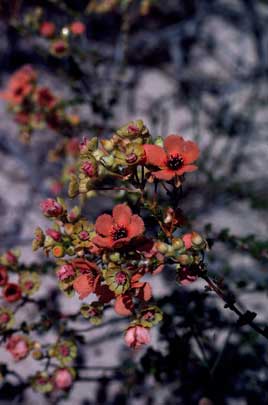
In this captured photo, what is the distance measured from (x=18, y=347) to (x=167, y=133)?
181 centimetres

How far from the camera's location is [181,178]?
122 centimetres

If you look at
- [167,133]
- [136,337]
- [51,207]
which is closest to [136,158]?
[51,207]

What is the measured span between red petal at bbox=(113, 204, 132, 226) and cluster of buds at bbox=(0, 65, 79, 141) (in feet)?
3.99

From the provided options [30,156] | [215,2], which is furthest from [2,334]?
[215,2]

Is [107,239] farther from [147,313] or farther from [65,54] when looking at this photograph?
[65,54]

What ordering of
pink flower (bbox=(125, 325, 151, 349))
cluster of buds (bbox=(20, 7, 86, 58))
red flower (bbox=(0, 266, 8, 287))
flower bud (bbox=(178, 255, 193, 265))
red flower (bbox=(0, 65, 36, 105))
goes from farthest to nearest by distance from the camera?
red flower (bbox=(0, 65, 36, 105)) < cluster of buds (bbox=(20, 7, 86, 58)) < red flower (bbox=(0, 266, 8, 287)) < pink flower (bbox=(125, 325, 151, 349)) < flower bud (bbox=(178, 255, 193, 265))

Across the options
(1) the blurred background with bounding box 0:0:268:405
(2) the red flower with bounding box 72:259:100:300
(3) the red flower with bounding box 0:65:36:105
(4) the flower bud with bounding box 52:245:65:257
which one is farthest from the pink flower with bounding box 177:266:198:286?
(3) the red flower with bounding box 0:65:36:105

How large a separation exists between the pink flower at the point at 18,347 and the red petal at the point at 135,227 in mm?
688

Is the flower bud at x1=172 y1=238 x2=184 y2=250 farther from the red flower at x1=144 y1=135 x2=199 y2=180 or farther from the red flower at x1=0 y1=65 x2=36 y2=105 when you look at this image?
the red flower at x1=0 y1=65 x2=36 y2=105

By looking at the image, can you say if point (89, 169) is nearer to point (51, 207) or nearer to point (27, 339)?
point (51, 207)

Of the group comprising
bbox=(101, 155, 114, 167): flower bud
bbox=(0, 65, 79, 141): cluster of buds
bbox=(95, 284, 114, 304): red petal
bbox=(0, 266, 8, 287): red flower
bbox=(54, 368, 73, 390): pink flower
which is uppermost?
bbox=(0, 65, 79, 141): cluster of buds

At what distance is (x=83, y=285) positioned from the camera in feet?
3.85

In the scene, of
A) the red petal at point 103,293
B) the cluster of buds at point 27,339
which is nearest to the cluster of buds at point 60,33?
the cluster of buds at point 27,339

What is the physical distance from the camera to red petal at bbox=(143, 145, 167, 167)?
1174 mm
